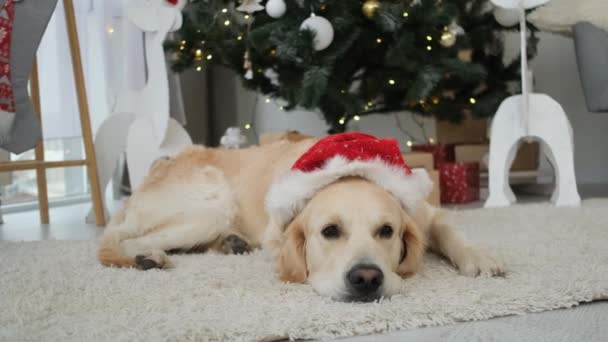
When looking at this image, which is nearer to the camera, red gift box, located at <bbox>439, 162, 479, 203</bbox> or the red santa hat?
the red santa hat

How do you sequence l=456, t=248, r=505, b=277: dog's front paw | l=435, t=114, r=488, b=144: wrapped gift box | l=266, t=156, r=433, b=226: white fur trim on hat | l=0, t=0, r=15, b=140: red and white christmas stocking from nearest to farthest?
l=456, t=248, r=505, b=277: dog's front paw
l=266, t=156, r=433, b=226: white fur trim on hat
l=0, t=0, r=15, b=140: red and white christmas stocking
l=435, t=114, r=488, b=144: wrapped gift box

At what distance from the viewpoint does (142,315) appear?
143cm

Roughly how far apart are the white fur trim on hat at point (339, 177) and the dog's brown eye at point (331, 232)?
0.19 m

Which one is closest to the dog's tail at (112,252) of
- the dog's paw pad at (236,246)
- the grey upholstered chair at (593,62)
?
the dog's paw pad at (236,246)

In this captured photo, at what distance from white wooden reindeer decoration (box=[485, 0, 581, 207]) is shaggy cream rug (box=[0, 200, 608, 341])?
1265 mm

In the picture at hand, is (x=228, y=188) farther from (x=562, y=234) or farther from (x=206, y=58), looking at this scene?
(x=206, y=58)

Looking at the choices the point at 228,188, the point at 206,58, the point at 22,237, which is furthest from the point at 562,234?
the point at 206,58

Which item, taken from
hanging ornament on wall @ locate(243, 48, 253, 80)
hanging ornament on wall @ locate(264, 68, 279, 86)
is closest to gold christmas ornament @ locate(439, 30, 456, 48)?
hanging ornament on wall @ locate(264, 68, 279, 86)

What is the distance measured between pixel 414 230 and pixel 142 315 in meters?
0.82

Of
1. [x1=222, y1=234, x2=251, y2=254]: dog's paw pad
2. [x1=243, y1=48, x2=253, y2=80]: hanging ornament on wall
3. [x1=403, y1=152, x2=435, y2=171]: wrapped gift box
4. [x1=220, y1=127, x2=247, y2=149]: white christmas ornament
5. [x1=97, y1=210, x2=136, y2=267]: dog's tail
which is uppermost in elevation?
[x1=243, y1=48, x2=253, y2=80]: hanging ornament on wall

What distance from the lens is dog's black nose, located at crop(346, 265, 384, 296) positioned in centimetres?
149

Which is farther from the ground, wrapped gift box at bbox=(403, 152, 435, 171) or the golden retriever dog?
the golden retriever dog

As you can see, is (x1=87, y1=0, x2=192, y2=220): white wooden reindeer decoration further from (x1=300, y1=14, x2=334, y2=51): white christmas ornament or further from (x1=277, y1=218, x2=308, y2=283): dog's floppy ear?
(x1=277, y1=218, x2=308, y2=283): dog's floppy ear

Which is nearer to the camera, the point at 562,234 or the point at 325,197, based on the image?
the point at 325,197
